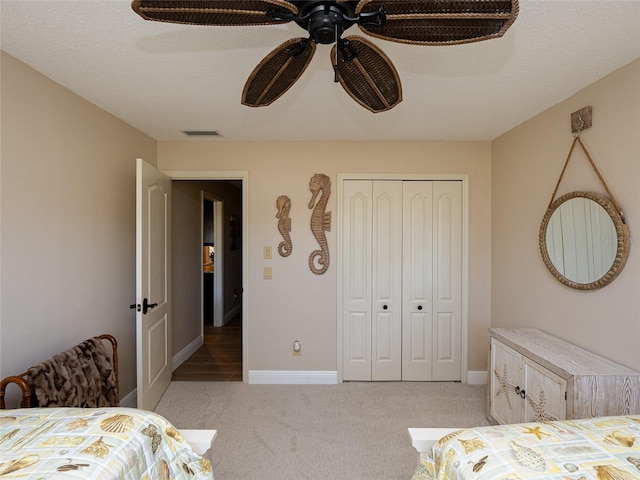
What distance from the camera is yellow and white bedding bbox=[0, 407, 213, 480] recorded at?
0.97 metres

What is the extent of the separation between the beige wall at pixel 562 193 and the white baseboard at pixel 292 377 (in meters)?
1.72

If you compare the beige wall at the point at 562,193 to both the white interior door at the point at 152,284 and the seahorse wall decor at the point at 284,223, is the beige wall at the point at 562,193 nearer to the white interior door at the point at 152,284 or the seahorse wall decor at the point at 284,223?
the seahorse wall decor at the point at 284,223

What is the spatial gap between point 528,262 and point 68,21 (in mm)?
3238

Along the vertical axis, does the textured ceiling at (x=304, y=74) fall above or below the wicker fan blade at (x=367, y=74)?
above

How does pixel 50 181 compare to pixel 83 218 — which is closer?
pixel 50 181

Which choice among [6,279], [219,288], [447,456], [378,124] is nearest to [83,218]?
[6,279]

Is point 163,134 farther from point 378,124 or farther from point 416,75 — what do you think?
point 416,75

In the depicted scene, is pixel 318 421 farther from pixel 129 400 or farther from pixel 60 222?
pixel 60 222

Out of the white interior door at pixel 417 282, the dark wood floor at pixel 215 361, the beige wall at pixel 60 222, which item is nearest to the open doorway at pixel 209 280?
the dark wood floor at pixel 215 361

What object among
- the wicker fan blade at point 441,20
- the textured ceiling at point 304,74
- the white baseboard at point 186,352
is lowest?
the white baseboard at point 186,352

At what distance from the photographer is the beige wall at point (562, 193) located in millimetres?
1732

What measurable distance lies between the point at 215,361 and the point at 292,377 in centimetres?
115

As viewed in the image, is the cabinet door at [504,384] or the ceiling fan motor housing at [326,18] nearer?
the ceiling fan motor housing at [326,18]

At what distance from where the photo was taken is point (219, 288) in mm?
5340
